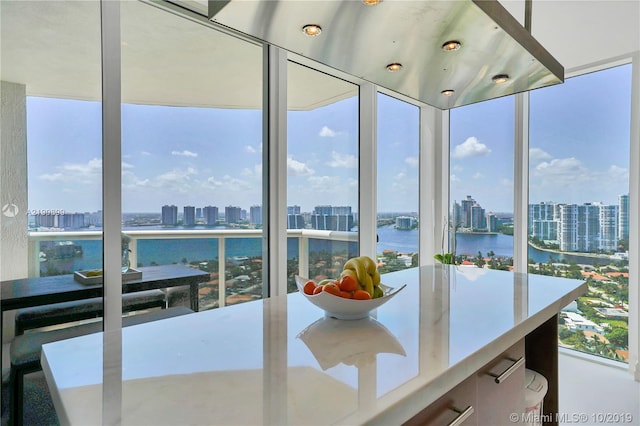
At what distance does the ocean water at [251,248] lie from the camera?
188cm

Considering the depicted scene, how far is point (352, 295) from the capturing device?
3.82 ft

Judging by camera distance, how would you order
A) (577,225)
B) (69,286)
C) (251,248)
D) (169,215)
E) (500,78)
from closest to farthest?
1. (500,78)
2. (69,286)
3. (169,215)
4. (251,248)
5. (577,225)

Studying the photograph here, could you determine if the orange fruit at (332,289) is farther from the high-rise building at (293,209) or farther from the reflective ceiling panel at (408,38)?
the high-rise building at (293,209)

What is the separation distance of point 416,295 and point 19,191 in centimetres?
180

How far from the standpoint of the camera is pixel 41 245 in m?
1.75

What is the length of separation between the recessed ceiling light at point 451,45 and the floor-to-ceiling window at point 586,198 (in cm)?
275

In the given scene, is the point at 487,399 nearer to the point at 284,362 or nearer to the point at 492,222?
the point at 284,362

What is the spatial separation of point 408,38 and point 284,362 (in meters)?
Result: 0.97

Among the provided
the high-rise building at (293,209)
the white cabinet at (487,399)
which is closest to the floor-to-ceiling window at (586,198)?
the high-rise building at (293,209)

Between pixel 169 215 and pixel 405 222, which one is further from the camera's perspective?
pixel 405 222

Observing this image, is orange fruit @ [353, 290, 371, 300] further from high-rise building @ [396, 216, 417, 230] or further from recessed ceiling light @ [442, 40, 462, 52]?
high-rise building @ [396, 216, 417, 230]

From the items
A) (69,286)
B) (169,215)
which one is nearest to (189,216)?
(169,215)

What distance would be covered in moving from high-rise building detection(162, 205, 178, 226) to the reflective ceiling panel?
4.43 feet

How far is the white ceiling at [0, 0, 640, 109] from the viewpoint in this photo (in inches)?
68.5
